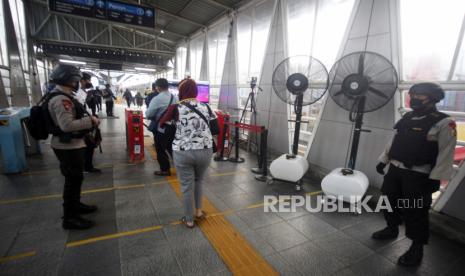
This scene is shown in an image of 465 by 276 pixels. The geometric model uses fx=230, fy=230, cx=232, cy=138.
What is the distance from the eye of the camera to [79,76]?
212 cm

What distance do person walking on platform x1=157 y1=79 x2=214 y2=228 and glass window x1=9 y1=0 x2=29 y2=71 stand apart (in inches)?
285

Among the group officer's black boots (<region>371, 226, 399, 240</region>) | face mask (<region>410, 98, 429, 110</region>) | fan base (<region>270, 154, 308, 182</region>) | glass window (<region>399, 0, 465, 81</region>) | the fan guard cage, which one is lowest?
officer's black boots (<region>371, 226, 399, 240</region>)

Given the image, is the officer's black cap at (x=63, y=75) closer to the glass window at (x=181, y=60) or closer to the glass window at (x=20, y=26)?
the glass window at (x=20, y=26)

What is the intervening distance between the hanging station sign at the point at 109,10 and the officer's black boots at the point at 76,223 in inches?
185

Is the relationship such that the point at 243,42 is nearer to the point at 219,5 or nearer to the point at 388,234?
the point at 219,5

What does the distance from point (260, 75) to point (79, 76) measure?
13.2 ft

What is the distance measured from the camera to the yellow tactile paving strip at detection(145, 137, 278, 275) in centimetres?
185

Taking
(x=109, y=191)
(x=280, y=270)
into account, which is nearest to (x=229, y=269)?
(x=280, y=270)

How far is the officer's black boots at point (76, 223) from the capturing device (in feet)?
7.27

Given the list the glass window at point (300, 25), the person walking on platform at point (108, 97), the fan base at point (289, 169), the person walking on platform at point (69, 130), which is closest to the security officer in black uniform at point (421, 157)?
the fan base at point (289, 169)

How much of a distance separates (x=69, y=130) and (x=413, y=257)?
3.11m

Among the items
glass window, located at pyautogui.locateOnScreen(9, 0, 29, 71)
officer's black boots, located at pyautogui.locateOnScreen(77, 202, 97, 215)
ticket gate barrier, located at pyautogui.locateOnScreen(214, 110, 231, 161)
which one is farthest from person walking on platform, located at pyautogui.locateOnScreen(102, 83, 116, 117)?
officer's black boots, located at pyautogui.locateOnScreen(77, 202, 97, 215)

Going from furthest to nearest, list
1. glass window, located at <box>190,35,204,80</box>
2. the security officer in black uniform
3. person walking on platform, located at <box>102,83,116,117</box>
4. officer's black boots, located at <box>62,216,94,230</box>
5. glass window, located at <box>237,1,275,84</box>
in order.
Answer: person walking on platform, located at <box>102,83,116,117</box> < glass window, located at <box>190,35,204,80</box> < glass window, located at <box>237,1,275,84</box> < officer's black boots, located at <box>62,216,94,230</box> < the security officer in black uniform

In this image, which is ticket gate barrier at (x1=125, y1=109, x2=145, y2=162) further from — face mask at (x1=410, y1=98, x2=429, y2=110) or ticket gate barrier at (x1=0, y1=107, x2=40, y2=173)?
face mask at (x1=410, y1=98, x2=429, y2=110)
